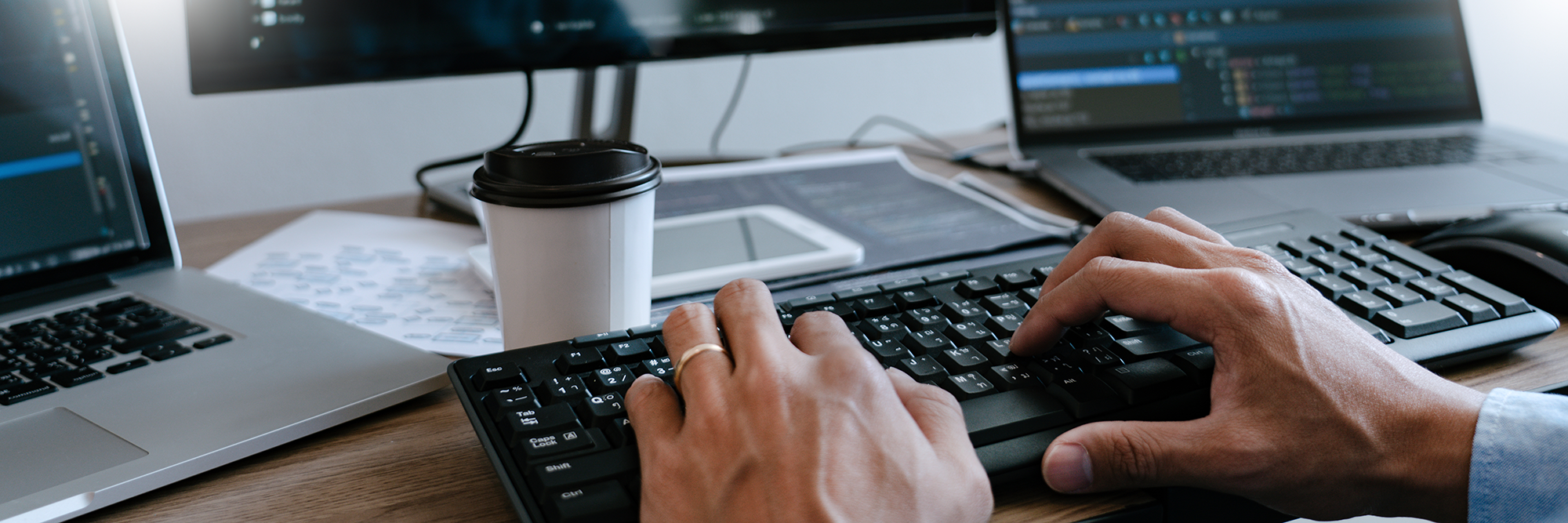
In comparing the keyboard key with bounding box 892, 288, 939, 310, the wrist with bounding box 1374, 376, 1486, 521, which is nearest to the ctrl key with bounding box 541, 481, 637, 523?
the keyboard key with bounding box 892, 288, 939, 310

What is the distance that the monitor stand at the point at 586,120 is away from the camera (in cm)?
84

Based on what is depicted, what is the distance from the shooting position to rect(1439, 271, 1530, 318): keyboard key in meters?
0.51

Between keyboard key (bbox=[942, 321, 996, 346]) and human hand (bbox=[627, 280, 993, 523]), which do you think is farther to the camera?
keyboard key (bbox=[942, 321, 996, 346])

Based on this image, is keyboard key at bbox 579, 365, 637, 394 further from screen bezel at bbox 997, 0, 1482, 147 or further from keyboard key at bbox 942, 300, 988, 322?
screen bezel at bbox 997, 0, 1482, 147

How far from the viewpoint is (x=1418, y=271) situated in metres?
0.55

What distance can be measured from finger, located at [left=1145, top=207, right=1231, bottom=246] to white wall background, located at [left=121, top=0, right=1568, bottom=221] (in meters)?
0.58

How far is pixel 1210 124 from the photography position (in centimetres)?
93

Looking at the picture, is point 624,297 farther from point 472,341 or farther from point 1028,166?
point 1028,166

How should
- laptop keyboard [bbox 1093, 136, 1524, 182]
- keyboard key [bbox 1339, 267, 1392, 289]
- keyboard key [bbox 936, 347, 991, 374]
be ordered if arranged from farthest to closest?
1. laptop keyboard [bbox 1093, 136, 1524, 182]
2. keyboard key [bbox 1339, 267, 1392, 289]
3. keyboard key [bbox 936, 347, 991, 374]

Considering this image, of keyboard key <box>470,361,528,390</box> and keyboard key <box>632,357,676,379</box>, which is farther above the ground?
keyboard key <box>470,361,528,390</box>

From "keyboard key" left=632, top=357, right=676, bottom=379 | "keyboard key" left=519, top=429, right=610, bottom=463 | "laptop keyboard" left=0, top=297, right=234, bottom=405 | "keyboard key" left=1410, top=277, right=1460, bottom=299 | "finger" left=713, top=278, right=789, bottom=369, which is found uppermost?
"laptop keyboard" left=0, top=297, right=234, bottom=405

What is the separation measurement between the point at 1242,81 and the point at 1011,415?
698mm

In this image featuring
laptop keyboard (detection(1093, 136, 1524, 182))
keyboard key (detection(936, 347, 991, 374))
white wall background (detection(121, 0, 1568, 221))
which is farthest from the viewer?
white wall background (detection(121, 0, 1568, 221))

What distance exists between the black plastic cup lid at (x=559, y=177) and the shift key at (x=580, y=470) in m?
0.13
